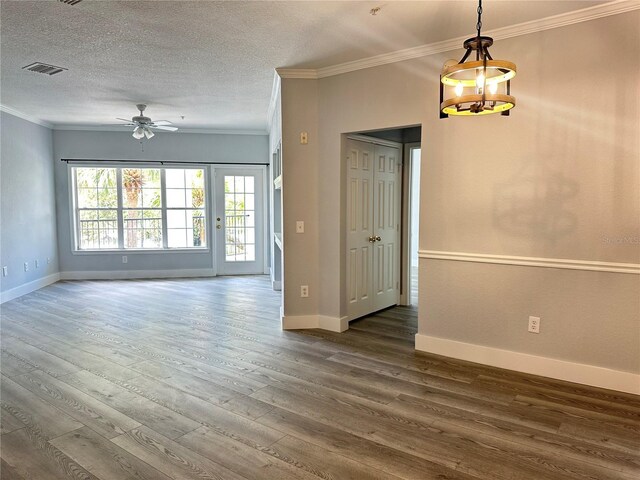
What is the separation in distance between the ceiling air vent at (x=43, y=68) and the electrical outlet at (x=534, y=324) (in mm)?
4899

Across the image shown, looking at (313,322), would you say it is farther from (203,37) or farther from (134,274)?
(134,274)

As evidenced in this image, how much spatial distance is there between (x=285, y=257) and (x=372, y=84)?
75.3 inches

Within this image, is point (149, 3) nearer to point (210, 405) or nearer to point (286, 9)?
point (286, 9)

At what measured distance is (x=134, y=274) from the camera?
7.55 meters

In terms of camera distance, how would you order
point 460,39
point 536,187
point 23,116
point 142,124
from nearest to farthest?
point 536,187 < point 460,39 < point 142,124 < point 23,116

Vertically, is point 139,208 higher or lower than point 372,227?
higher

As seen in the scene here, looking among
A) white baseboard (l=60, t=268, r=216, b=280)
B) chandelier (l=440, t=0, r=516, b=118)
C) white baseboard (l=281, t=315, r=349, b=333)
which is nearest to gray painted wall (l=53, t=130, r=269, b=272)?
white baseboard (l=60, t=268, r=216, b=280)

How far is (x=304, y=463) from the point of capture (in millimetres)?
2145

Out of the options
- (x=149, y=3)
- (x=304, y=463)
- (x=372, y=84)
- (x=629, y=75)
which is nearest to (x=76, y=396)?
(x=304, y=463)

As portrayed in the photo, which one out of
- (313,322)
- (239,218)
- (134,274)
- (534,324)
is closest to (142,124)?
(239,218)

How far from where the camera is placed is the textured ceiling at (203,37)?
9.29ft

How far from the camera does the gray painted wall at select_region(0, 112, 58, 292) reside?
5.73 m

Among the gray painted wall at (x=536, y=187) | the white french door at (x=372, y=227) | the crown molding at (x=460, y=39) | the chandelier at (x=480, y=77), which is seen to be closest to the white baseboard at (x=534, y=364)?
the gray painted wall at (x=536, y=187)

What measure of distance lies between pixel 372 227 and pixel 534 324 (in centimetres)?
205
